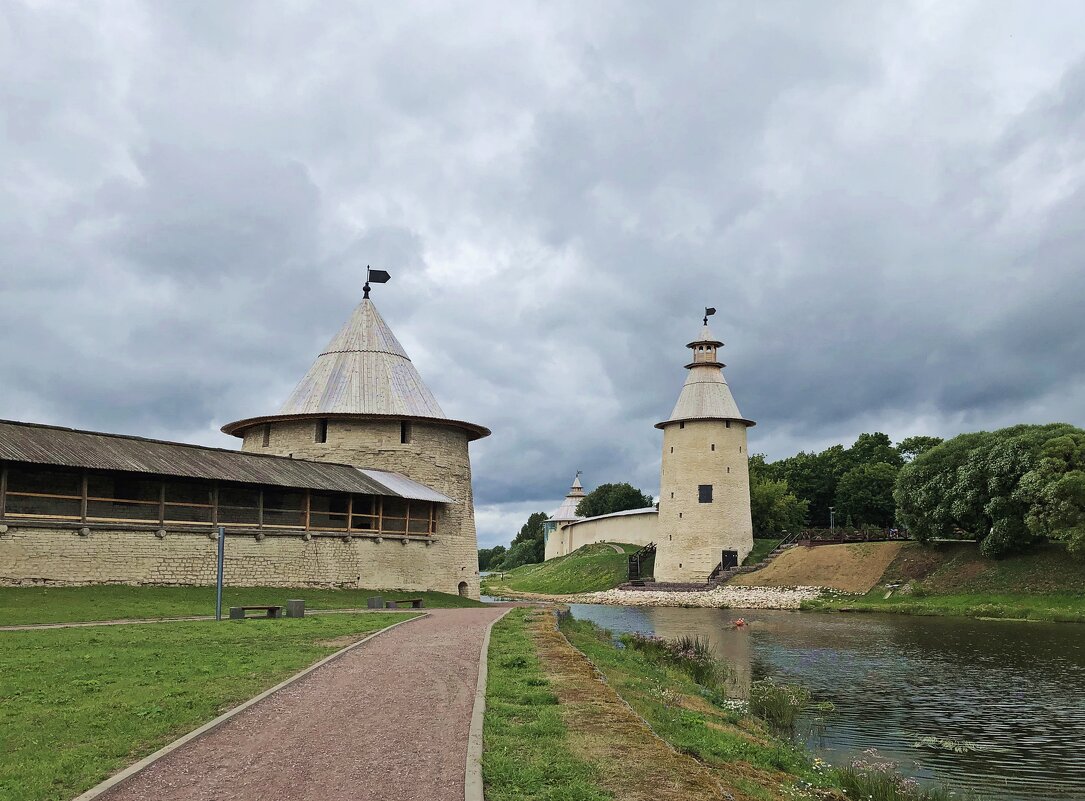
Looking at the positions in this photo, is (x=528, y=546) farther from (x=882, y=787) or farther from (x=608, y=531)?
(x=882, y=787)

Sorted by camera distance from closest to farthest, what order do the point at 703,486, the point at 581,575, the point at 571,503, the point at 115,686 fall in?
the point at 115,686, the point at 703,486, the point at 581,575, the point at 571,503

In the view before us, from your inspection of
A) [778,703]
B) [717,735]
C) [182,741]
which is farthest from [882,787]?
[182,741]

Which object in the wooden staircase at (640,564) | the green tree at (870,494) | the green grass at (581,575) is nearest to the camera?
the wooden staircase at (640,564)

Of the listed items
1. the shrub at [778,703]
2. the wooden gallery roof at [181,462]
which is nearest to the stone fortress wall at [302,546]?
the wooden gallery roof at [181,462]

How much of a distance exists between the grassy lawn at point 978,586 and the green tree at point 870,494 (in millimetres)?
22390

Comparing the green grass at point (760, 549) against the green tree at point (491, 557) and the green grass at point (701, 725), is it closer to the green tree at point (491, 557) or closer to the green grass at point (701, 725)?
the green grass at point (701, 725)

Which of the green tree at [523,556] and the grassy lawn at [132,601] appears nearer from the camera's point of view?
the grassy lawn at [132,601]

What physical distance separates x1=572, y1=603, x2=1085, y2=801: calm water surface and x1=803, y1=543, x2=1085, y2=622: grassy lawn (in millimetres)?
3246

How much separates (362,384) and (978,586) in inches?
1082

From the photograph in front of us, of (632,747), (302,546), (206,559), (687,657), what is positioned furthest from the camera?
(302,546)

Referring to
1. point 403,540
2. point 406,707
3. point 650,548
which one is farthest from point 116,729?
point 650,548

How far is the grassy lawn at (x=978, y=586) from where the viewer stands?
110 ft

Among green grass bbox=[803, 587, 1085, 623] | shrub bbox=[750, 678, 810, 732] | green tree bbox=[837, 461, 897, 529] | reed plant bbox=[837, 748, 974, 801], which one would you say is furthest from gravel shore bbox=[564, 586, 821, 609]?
reed plant bbox=[837, 748, 974, 801]

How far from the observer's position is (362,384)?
3778 centimetres
